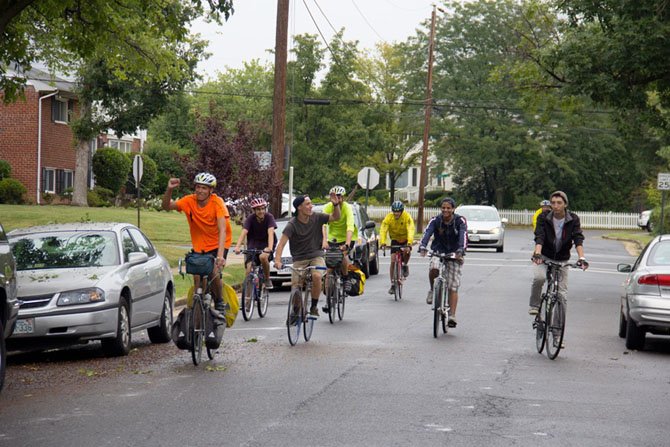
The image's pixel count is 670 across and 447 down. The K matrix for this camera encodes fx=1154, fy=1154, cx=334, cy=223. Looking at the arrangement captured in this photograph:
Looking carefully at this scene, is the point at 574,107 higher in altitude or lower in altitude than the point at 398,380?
higher

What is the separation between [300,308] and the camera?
1369cm

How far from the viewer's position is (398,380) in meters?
10.8

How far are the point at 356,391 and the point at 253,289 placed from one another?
743 cm

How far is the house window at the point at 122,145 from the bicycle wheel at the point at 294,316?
5341 cm

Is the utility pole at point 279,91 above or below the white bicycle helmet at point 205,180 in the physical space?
above

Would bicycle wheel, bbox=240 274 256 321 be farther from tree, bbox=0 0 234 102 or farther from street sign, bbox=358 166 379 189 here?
street sign, bbox=358 166 379 189

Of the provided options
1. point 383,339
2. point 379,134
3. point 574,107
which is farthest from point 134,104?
point 383,339

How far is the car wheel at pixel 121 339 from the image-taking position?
499 inches

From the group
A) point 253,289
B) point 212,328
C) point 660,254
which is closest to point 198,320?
point 212,328

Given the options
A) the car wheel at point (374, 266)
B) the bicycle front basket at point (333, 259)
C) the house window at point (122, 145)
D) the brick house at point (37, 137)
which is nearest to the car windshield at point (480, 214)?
the car wheel at point (374, 266)

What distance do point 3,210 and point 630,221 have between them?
1839 inches

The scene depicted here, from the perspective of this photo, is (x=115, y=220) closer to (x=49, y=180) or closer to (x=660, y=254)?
(x=49, y=180)

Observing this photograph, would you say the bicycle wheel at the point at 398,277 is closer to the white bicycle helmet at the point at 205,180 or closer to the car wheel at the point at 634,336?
the car wheel at the point at 634,336

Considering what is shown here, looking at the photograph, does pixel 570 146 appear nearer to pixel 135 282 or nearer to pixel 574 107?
pixel 574 107
